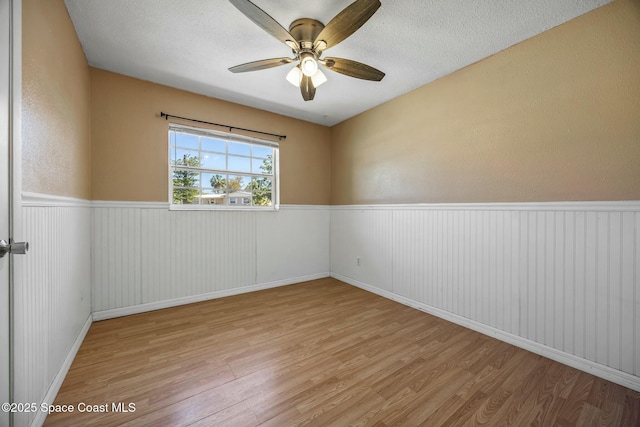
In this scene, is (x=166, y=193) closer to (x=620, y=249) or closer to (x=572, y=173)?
(x=572, y=173)

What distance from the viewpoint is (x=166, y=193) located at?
111 inches

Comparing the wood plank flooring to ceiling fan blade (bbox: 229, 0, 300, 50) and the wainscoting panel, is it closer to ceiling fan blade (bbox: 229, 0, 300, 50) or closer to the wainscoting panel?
the wainscoting panel

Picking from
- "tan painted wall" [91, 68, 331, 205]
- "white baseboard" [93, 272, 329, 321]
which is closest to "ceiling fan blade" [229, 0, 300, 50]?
"tan painted wall" [91, 68, 331, 205]

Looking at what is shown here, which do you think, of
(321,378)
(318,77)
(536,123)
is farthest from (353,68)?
(321,378)

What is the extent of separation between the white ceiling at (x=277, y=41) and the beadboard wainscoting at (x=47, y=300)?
1376 millimetres

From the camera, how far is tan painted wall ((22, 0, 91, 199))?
1229 mm

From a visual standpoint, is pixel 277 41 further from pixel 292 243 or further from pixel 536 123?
pixel 292 243

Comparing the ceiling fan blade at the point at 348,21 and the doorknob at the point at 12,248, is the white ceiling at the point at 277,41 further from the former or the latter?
the doorknob at the point at 12,248

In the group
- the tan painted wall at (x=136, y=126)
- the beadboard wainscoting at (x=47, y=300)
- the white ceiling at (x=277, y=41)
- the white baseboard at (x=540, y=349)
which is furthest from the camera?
the tan painted wall at (x=136, y=126)

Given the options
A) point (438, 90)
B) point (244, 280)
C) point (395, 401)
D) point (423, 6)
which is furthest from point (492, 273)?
point (244, 280)

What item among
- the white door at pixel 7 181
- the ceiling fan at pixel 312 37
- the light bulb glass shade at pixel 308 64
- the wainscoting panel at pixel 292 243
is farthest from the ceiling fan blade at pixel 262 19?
the wainscoting panel at pixel 292 243

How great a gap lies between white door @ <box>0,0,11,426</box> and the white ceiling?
1.10 metres

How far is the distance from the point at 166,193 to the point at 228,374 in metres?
2.08

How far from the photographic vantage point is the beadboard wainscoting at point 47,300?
1.11 m
